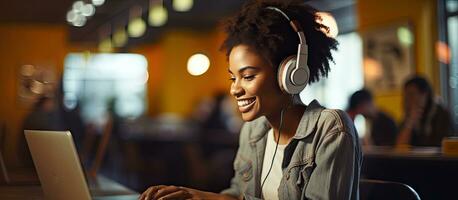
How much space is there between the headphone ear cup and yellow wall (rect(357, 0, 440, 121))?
5426 mm

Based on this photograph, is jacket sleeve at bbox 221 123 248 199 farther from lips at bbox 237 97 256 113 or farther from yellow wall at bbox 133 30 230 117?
yellow wall at bbox 133 30 230 117

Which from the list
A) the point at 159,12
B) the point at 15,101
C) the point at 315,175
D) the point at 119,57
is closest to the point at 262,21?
the point at 315,175

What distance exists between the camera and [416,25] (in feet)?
24.1

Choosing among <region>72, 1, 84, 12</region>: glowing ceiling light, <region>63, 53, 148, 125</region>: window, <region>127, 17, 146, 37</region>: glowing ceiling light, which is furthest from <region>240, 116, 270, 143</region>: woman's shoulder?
<region>63, 53, 148, 125</region>: window

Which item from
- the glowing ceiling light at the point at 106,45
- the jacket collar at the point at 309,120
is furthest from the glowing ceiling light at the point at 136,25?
the jacket collar at the point at 309,120

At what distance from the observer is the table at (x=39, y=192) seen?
2.38 m

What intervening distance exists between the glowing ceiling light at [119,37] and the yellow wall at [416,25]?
21.1 ft

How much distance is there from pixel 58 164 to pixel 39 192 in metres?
0.61

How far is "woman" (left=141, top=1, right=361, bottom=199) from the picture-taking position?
73.0 inches

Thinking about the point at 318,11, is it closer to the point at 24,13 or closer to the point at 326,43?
the point at 326,43

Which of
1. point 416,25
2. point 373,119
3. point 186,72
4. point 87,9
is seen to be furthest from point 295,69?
point 186,72

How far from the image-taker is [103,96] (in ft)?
60.3

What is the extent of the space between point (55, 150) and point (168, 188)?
1.08 ft

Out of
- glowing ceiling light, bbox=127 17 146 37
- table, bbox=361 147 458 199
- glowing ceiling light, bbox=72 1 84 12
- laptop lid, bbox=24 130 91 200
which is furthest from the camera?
glowing ceiling light, bbox=127 17 146 37
